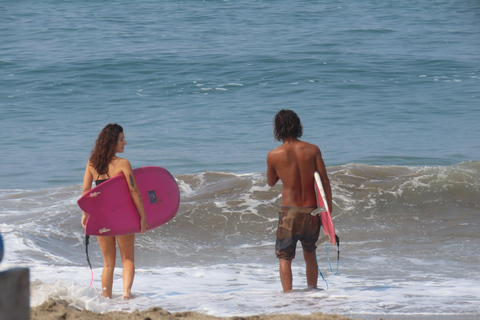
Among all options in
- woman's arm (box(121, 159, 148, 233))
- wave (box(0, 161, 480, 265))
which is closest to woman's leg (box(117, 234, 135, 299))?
woman's arm (box(121, 159, 148, 233))

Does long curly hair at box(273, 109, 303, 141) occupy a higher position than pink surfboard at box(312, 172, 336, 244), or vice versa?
long curly hair at box(273, 109, 303, 141)

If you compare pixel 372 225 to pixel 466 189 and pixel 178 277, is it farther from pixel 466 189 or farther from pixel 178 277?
pixel 178 277

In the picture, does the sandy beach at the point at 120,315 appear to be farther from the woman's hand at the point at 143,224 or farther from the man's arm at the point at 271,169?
the man's arm at the point at 271,169

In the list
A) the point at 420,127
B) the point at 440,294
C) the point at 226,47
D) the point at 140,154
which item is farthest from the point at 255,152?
the point at 226,47

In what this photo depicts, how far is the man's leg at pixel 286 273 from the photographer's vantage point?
4.80 m

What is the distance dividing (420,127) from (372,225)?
7543mm

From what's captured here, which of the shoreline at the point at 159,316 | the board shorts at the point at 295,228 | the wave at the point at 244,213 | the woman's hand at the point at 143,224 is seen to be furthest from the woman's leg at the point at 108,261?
the wave at the point at 244,213

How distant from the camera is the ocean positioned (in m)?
5.62

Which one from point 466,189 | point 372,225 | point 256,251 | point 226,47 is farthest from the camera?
point 226,47

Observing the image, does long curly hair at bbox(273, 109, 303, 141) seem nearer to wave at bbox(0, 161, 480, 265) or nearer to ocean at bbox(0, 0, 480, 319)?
ocean at bbox(0, 0, 480, 319)

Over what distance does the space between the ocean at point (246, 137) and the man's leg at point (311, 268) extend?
0.10 m

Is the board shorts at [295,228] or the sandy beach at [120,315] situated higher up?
the board shorts at [295,228]

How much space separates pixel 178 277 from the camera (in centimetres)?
593

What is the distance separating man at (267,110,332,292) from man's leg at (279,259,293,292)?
110 millimetres
